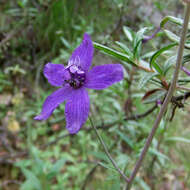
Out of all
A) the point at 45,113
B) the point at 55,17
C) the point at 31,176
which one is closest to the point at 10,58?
the point at 55,17

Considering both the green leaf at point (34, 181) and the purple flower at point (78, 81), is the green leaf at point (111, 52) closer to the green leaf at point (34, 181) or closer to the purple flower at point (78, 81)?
the purple flower at point (78, 81)

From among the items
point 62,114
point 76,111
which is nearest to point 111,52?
point 76,111

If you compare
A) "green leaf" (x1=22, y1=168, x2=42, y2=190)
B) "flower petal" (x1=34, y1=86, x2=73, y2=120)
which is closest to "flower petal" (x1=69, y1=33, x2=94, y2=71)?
"flower petal" (x1=34, y1=86, x2=73, y2=120)

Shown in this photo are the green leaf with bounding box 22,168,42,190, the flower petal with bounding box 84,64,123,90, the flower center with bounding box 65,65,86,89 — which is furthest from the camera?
the green leaf with bounding box 22,168,42,190

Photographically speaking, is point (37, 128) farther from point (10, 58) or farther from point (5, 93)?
point (10, 58)

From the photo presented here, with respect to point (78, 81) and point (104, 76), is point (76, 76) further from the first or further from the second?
point (104, 76)

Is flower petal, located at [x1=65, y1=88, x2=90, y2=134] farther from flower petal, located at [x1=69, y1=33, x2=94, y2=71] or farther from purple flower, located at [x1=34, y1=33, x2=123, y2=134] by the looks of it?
flower petal, located at [x1=69, y1=33, x2=94, y2=71]
